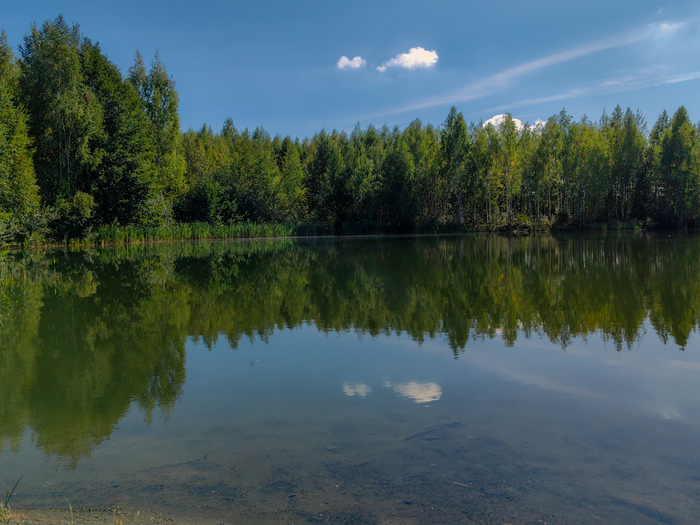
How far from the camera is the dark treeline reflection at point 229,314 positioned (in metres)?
5.24

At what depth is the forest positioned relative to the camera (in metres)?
34.2

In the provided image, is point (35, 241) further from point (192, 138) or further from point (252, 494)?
point (192, 138)

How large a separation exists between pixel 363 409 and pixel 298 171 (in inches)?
2273

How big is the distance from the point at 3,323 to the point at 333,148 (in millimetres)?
55979

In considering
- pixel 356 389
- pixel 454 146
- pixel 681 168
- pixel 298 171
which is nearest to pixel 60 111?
pixel 298 171

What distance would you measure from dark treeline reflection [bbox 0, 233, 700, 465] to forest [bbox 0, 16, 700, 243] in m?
21.0

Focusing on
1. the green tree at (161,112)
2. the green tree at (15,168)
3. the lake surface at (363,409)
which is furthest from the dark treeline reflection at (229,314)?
the green tree at (161,112)

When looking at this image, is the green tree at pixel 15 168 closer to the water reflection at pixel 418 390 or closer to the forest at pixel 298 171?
the forest at pixel 298 171

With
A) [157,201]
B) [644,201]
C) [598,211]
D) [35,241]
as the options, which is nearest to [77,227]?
[35,241]

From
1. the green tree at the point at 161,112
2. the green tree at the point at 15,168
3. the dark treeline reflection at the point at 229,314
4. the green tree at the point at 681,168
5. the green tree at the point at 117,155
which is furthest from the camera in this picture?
the green tree at the point at 681,168

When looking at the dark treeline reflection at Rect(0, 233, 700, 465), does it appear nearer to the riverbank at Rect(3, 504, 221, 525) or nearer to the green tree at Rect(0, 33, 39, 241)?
the riverbank at Rect(3, 504, 221, 525)

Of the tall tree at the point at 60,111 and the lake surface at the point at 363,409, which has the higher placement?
the tall tree at the point at 60,111

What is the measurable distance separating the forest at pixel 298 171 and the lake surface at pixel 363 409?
90.7 feet

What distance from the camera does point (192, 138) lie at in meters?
69.6
